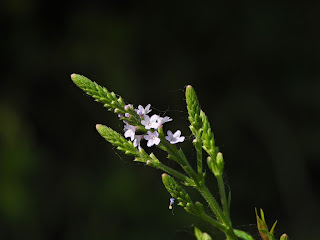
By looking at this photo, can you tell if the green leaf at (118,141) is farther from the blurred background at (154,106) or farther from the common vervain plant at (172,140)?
the blurred background at (154,106)

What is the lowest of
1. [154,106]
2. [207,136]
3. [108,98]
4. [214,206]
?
[214,206]

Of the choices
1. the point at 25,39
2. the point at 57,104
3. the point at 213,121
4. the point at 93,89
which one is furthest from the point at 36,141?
the point at 93,89

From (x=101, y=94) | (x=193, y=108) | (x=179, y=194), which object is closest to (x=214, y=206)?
(x=179, y=194)

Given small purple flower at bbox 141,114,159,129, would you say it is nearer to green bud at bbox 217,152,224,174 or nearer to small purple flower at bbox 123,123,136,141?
small purple flower at bbox 123,123,136,141

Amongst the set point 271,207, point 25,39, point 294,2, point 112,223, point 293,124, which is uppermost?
point 25,39

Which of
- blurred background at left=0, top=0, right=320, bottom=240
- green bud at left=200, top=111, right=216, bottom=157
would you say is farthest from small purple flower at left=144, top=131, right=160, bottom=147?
blurred background at left=0, top=0, right=320, bottom=240

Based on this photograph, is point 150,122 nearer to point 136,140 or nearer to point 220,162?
point 136,140

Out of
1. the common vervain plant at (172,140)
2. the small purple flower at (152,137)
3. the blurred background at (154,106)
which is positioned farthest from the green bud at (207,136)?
the blurred background at (154,106)

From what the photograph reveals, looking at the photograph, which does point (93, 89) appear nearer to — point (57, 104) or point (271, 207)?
point (57, 104)
